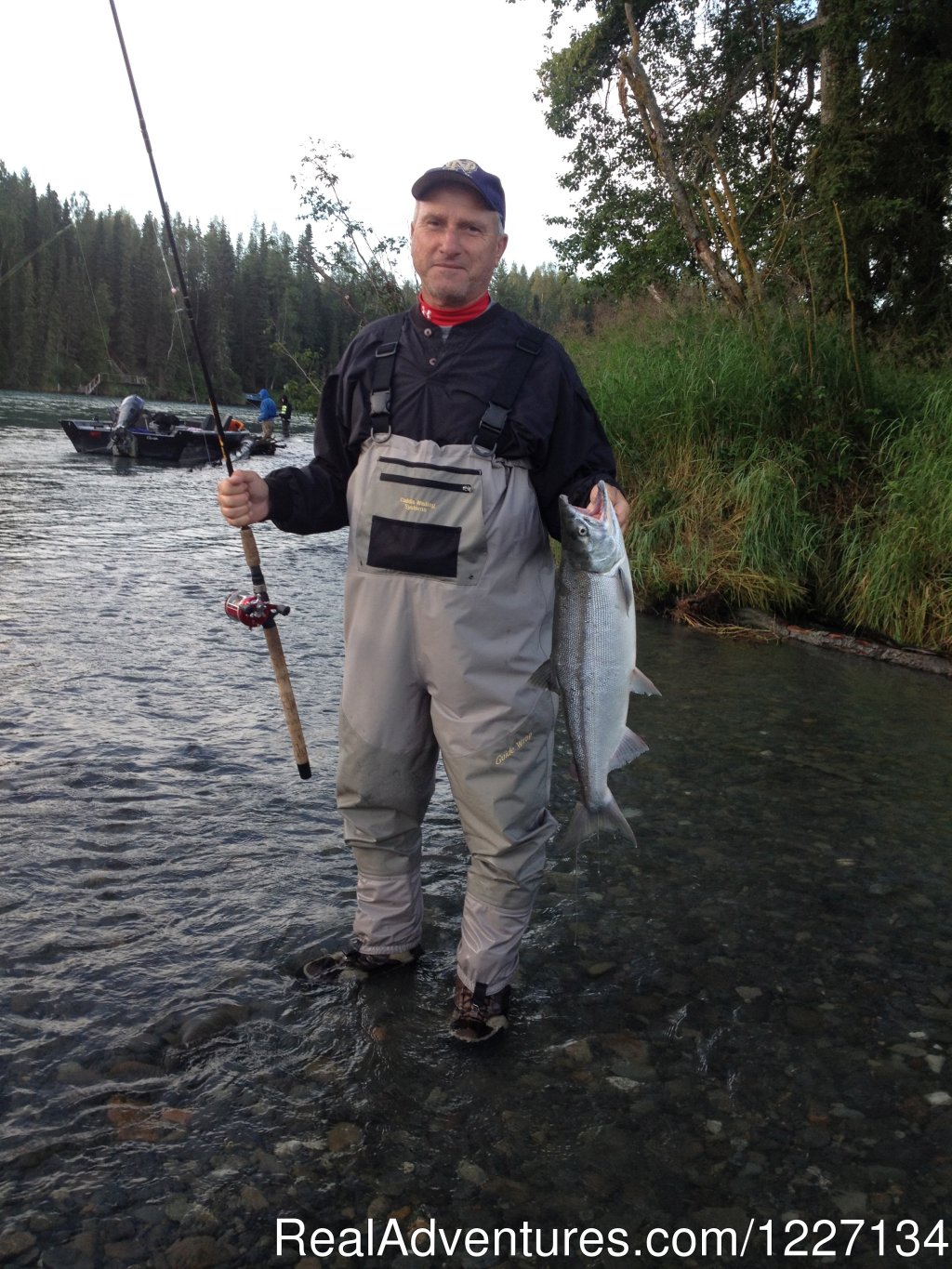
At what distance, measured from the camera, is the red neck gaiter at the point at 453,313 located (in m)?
3.16

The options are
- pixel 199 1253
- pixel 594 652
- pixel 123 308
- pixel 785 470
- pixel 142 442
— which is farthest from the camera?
pixel 123 308

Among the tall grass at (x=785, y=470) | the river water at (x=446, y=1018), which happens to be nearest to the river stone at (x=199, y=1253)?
the river water at (x=446, y=1018)

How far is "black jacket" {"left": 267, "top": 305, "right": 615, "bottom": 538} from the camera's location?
3.02 m

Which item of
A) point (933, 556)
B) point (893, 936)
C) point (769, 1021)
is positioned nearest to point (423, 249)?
point (769, 1021)

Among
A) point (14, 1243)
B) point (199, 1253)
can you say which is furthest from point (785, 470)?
point (14, 1243)

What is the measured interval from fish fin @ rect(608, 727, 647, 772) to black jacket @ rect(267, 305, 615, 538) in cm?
72

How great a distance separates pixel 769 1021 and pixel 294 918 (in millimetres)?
1795

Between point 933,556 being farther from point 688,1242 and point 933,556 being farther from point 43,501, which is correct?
point 43,501

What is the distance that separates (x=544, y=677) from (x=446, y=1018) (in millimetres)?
1198

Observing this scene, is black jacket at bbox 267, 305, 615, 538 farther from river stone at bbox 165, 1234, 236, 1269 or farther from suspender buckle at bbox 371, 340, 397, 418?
river stone at bbox 165, 1234, 236, 1269

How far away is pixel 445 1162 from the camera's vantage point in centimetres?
262

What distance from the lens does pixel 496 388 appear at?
3014 mm

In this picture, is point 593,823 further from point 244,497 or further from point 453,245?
point 453,245

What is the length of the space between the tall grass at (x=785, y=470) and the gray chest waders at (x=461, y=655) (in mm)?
6727
